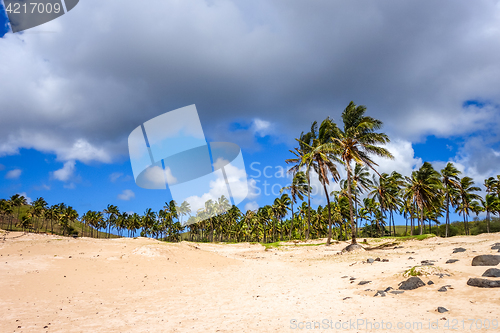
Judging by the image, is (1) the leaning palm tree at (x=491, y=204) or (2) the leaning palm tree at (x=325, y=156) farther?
(1) the leaning palm tree at (x=491, y=204)

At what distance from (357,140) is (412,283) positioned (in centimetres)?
1960

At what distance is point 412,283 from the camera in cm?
844

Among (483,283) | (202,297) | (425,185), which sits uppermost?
(425,185)

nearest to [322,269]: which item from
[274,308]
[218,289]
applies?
[218,289]

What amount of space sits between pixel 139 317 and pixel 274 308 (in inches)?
170

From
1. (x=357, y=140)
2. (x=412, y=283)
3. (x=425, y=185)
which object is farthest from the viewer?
(x=425, y=185)

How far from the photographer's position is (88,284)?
11.4 metres

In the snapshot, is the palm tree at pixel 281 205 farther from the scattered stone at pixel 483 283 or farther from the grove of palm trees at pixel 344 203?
the scattered stone at pixel 483 283

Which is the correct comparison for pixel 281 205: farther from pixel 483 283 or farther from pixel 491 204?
pixel 483 283

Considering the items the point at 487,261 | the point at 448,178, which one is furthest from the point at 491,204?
the point at 487,261

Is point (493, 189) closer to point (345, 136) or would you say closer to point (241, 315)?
point (345, 136)

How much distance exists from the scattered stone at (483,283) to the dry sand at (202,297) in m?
0.26

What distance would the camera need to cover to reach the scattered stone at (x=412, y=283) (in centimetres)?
835

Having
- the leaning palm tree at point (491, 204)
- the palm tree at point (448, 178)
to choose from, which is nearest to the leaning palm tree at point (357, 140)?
the palm tree at point (448, 178)
